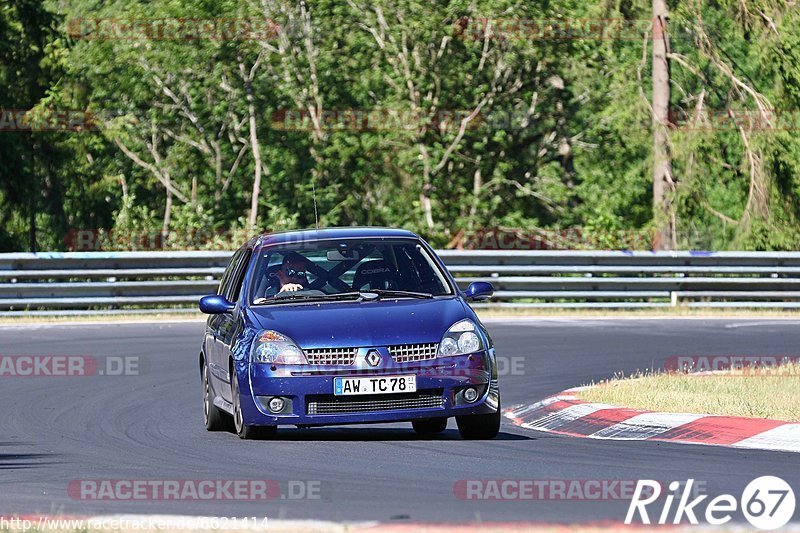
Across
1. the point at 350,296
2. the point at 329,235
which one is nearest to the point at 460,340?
the point at 350,296

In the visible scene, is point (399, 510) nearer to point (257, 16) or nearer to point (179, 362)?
point (179, 362)

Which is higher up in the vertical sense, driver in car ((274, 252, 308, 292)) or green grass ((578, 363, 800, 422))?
driver in car ((274, 252, 308, 292))

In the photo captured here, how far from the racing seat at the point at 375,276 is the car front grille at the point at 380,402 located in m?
1.19

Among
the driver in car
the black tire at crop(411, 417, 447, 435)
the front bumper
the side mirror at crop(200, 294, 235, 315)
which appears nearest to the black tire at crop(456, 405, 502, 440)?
the front bumper

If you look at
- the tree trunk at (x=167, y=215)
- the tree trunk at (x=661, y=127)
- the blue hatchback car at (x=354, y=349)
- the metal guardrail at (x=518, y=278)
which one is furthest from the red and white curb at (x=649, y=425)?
the tree trunk at (x=167, y=215)

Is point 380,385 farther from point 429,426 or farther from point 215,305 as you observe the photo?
point 215,305

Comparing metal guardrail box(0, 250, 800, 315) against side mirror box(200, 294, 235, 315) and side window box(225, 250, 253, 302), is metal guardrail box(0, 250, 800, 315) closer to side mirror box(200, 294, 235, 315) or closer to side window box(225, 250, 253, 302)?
side window box(225, 250, 253, 302)

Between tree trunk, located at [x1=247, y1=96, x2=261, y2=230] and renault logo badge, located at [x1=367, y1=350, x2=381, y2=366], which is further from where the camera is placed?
tree trunk, located at [x1=247, y1=96, x2=261, y2=230]

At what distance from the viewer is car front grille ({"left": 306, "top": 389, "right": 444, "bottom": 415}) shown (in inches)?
413

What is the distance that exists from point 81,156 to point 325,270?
32300 mm

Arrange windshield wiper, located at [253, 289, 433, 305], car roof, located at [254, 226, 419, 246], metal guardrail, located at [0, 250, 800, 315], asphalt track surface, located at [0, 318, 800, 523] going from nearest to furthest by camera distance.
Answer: asphalt track surface, located at [0, 318, 800, 523], windshield wiper, located at [253, 289, 433, 305], car roof, located at [254, 226, 419, 246], metal guardrail, located at [0, 250, 800, 315]

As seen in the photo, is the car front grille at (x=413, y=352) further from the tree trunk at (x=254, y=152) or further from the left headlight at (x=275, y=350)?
the tree trunk at (x=254, y=152)

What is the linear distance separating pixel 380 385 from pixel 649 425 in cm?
213

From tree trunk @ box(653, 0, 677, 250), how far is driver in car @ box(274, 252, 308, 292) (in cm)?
2206
